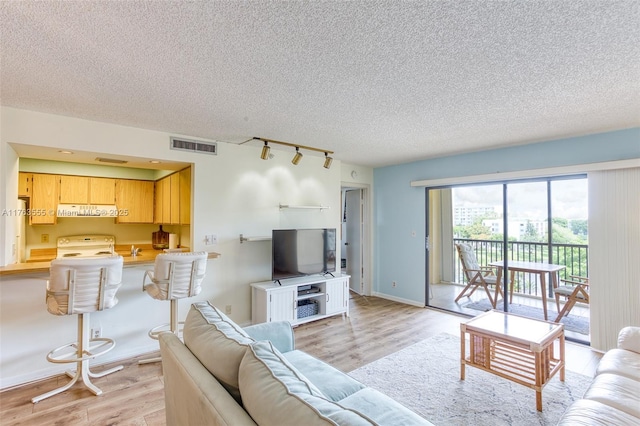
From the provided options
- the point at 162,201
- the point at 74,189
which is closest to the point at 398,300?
the point at 162,201

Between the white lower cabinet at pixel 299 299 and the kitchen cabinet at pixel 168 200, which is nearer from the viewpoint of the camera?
the white lower cabinet at pixel 299 299

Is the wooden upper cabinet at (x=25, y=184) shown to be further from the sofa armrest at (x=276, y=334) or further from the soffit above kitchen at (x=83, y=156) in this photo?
the sofa armrest at (x=276, y=334)

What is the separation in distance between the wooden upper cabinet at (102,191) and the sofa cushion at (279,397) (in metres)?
4.73

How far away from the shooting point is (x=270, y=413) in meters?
0.98

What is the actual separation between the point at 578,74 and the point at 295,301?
3.62 meters

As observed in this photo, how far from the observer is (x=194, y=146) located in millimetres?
3770

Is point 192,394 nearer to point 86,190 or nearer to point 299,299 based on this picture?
point 299,299

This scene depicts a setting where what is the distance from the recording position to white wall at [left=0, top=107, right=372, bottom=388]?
2.81 meters

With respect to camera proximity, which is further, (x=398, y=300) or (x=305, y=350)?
(x=398, y=300)

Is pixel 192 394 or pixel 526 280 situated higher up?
pixel 192 394

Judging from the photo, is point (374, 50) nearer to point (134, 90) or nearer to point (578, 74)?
point (578, 74)

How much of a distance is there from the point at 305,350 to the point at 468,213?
132 inches

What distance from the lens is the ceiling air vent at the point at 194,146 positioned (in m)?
3.65

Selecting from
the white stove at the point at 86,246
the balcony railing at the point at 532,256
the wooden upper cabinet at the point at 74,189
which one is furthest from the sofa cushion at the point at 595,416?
the wooden upper cabinet at the point at 74,189
